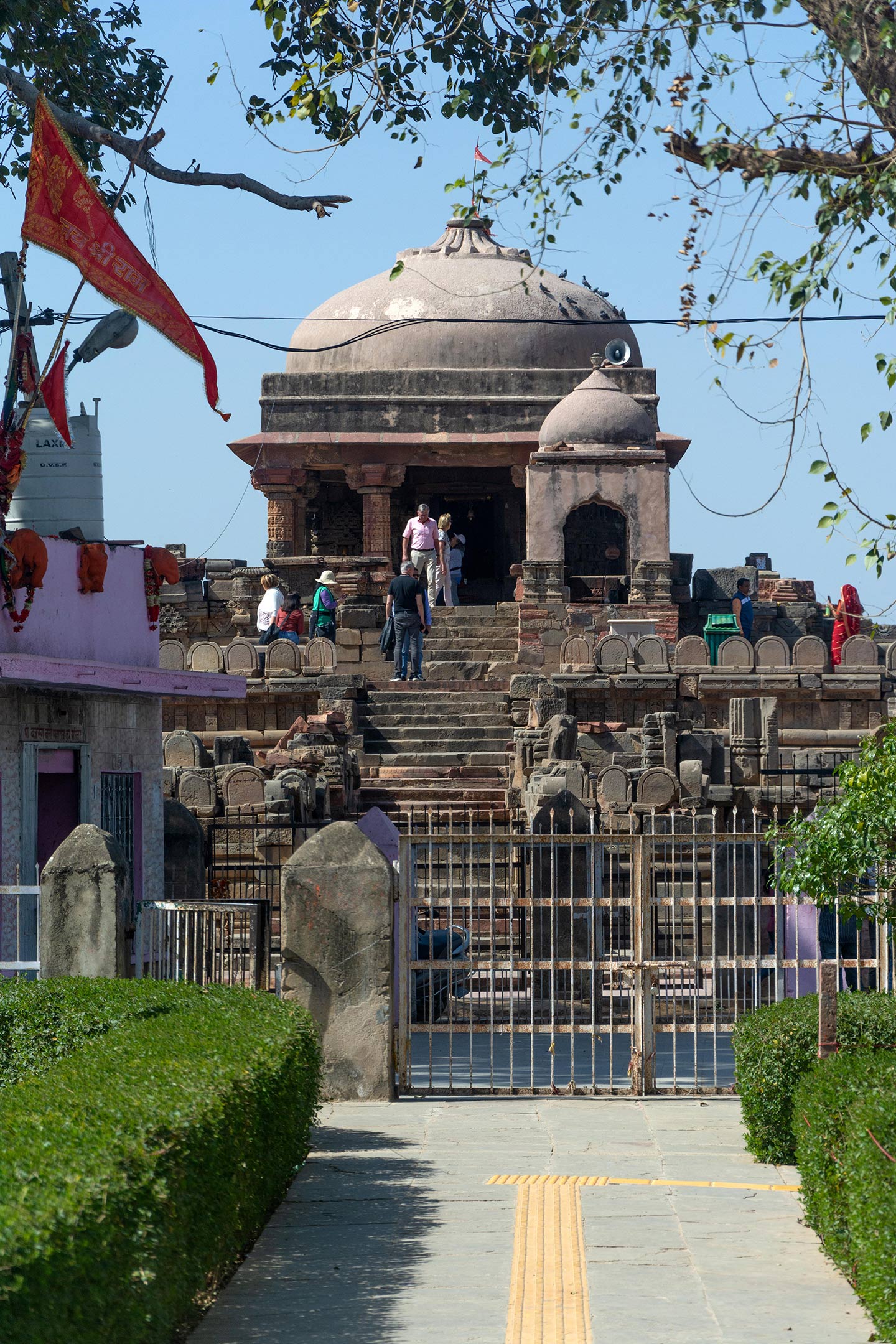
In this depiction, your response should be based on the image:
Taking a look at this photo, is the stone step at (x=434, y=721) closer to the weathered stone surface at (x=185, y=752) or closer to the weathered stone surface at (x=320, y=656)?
the weathered stone surface at (x=320, y=656)

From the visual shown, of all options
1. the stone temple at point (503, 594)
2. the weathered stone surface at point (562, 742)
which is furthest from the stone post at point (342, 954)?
the weathered stone surface at point (562, 742)

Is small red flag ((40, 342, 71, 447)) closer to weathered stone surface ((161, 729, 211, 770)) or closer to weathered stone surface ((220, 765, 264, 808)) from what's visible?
weathered stone surface ((220, 765, 264, 808))

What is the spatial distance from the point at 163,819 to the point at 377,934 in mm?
4485

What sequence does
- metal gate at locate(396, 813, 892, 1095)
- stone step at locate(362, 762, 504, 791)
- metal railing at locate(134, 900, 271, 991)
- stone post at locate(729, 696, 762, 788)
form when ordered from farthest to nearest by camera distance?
stone step at locate(362, 762, 504, 791) → stone post at locate(729, 696, 762, 788) → metal gate at locate(396, 813, 892, 1095) → metal railing at locate(134, 900, 271, 991)

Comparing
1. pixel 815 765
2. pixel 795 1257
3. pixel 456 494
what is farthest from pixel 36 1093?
pixel 456 494

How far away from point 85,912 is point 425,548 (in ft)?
54.0

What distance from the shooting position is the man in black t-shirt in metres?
21.1

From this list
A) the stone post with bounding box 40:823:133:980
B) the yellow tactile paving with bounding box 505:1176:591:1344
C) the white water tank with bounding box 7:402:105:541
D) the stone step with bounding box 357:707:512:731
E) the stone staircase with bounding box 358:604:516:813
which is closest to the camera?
the yellow tactile paving with bounding box 505:1176:591:1344

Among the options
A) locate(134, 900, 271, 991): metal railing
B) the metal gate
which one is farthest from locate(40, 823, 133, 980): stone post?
the metal gate

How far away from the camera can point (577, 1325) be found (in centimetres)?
512

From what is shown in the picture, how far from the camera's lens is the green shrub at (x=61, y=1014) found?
731cm

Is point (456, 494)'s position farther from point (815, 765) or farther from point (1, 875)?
point (1, 875)

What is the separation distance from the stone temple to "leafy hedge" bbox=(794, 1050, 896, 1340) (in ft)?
17.2

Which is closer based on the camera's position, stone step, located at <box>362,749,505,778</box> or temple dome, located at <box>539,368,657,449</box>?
stone step, located at <box>362,749,505,778</box>
